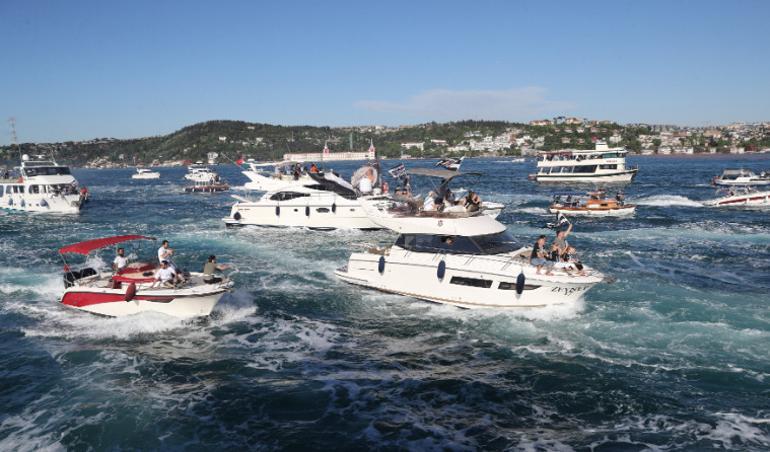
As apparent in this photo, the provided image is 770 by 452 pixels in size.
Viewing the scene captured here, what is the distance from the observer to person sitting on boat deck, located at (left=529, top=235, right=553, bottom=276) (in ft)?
57.6

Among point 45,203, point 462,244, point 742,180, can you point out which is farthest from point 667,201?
point 45,203

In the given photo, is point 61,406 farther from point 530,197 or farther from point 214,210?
point 530,197

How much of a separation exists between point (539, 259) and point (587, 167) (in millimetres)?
70543

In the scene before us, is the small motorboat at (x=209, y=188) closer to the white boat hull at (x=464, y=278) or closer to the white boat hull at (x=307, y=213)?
the white boat hull at (x=307, y=213)

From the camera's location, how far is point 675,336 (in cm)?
1633

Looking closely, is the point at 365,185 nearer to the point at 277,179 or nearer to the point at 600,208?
the point at 277,179

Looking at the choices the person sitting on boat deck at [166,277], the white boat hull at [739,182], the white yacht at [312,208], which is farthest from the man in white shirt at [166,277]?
the white boat hull at [739,182]

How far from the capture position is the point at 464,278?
18766mm

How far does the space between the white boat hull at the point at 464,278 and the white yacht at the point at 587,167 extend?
68.0 metres

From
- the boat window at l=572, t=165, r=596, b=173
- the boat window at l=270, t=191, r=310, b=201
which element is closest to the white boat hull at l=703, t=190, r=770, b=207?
the boat window at l=572, t=165, r=596, b=173

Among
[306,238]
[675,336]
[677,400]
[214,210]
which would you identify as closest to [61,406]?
[677,400]

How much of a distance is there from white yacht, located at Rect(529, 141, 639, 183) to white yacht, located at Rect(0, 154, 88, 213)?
64.4 meters

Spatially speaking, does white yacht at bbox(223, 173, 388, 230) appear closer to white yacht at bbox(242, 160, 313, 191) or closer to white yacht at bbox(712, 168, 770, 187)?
white yacht at bbox(242, 160, 313, 191)

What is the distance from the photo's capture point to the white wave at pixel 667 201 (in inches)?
2007
